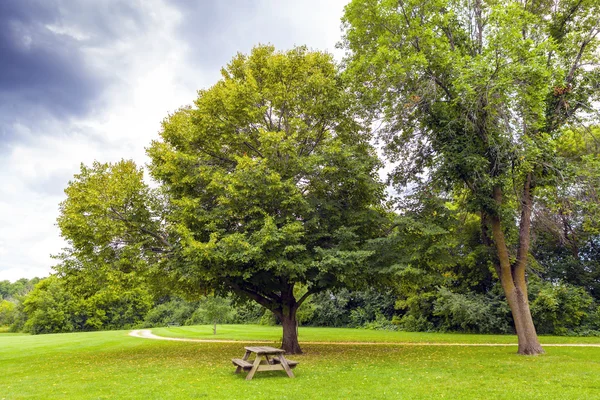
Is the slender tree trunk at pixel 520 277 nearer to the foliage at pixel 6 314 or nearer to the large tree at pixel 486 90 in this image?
the large tree at pixel 486 90

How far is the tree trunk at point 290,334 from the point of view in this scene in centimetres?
1582

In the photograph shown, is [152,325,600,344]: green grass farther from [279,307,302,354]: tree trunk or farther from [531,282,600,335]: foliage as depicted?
[279,307,302,354]: tree trunk

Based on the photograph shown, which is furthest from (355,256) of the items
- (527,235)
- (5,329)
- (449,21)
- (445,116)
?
(5,329)

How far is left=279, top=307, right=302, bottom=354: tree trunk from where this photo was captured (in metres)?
15.8

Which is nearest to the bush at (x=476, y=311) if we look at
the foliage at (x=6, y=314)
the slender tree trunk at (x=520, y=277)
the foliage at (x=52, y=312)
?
the slender tree trunk at (x=520, y=277)

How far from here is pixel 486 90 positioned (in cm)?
1202

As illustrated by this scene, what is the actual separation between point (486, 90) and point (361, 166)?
4.77 metres

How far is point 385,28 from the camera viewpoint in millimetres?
14875

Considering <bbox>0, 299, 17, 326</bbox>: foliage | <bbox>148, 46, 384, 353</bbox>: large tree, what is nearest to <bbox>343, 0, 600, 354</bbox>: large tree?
<bbox>148, 46, 384, 353</bbox>: large tree

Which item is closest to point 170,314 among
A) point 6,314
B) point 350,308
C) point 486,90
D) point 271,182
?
point 350,308

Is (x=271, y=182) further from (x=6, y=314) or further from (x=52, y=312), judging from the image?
(x=6, y=314)

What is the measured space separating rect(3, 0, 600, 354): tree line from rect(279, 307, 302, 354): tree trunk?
58mm

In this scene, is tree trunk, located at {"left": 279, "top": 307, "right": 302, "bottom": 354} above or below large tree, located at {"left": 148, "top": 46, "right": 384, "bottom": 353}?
below

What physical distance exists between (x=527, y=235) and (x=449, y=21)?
8884 mm
